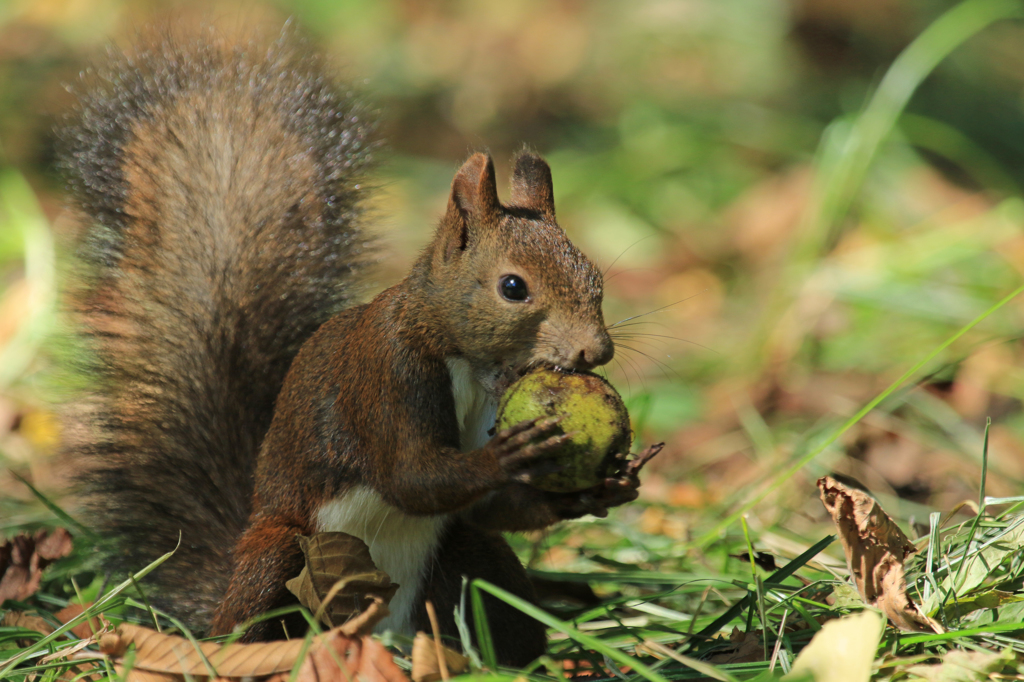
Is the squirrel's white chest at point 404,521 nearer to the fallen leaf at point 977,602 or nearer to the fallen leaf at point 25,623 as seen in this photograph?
the fallen leaf at point 25,623

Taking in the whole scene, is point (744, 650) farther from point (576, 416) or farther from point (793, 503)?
point (793, 503)

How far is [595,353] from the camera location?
1610 millimetres

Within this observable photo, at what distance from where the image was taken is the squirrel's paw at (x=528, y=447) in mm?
1539

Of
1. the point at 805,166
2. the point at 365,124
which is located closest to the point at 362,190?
the point at 365,124

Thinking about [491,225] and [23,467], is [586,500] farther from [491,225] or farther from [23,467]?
[23,467]

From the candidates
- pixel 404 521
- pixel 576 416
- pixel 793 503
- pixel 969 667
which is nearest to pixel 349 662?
pixel 404 521

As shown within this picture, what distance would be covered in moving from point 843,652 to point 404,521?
815 mm

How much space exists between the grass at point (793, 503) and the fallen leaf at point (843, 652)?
0.02 m

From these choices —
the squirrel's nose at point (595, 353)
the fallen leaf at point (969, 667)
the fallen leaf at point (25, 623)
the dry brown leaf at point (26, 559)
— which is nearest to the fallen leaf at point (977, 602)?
the fallen leaf at point (969, 667)

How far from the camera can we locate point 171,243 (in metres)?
2.09

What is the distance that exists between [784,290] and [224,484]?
225 cm

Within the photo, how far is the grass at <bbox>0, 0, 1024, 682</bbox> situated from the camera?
1644 millimetres

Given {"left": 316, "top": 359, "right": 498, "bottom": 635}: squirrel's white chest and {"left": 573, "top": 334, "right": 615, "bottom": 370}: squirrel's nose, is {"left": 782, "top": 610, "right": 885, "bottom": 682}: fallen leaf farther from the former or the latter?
{"left": 316, "top": 359, "right": 498, "bottom": 635}: squirrel's white chest

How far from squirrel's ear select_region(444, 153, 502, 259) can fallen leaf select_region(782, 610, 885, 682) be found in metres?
0.86
